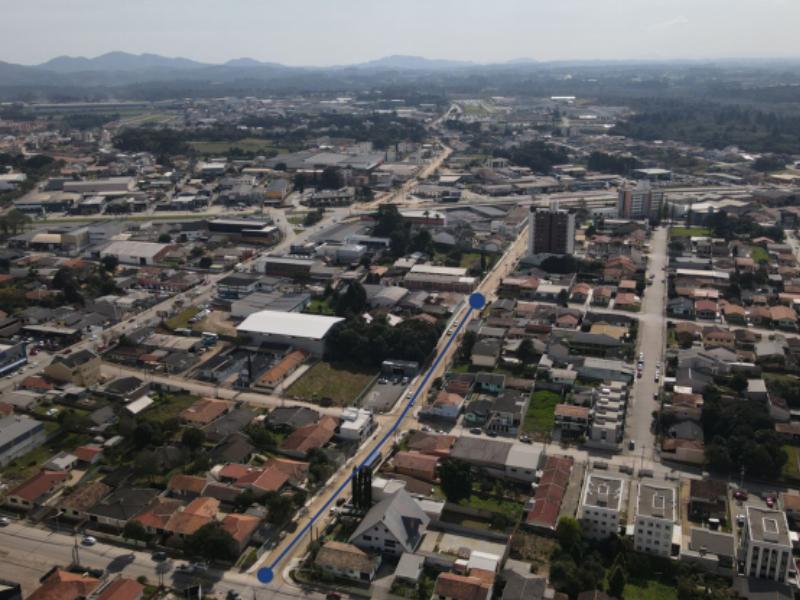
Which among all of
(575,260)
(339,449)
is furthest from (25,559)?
(575,260)

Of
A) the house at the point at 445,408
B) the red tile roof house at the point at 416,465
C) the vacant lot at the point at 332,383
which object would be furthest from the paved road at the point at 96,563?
the vacant lot at the point at 332,383

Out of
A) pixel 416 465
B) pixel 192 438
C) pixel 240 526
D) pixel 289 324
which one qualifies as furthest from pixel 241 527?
pixel 289 324

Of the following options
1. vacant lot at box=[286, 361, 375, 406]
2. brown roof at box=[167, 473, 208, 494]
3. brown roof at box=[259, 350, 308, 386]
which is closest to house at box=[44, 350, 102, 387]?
brown roof at box=[259, 350, 308, 386]

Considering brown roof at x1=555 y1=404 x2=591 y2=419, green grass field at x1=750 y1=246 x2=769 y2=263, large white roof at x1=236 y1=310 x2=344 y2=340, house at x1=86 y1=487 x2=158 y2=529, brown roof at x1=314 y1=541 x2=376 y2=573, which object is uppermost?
large white roof at x1=236 y1=310 x2=344 y2=340

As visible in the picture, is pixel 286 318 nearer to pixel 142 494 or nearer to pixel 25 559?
pixel 142 494

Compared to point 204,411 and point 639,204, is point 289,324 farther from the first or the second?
point 639,204

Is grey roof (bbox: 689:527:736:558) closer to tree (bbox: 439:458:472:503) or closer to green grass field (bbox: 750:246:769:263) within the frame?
tree (bbox: 439:458:472:503)
